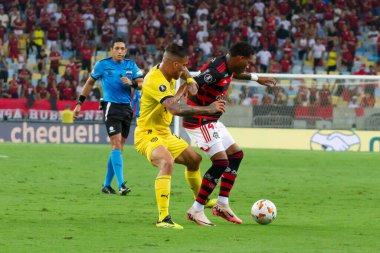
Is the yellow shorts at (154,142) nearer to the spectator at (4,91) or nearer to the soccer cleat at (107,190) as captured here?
the soccer cleat at (107,190)

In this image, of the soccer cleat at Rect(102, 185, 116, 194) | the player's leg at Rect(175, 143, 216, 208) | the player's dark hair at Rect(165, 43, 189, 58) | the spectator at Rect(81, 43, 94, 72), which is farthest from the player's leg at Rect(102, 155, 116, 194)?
the spectator at Rect(81, 43, 94, 72)

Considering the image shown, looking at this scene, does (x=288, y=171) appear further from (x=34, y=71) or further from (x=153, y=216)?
(x=34, y=71)

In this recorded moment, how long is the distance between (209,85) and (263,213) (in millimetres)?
1571

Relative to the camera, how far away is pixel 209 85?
34.0 feet

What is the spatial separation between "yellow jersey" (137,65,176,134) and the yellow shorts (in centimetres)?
5

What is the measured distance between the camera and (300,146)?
78.5 feet

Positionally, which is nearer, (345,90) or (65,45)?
(345,90)

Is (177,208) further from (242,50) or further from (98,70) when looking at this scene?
(98,70)

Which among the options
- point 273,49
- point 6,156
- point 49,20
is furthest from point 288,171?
point 49,20

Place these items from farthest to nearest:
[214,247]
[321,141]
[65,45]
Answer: [65,45], [321,141], [214,247]

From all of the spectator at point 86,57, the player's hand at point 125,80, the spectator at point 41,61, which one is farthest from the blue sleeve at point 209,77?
the spectator at point 41,61

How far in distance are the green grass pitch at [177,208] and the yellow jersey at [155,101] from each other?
100 cm

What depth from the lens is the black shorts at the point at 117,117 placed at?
13406 mm

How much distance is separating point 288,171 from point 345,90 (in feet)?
22.3
